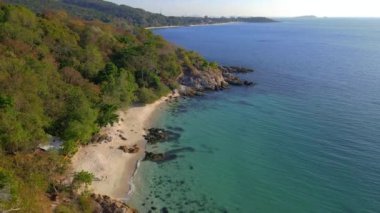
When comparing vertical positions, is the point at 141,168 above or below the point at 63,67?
below

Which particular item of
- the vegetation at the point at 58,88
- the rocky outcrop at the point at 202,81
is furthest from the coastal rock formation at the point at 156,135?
the rocky outcrop at the point at 202,81

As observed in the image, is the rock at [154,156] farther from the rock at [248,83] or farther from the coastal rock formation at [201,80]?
the rock at [248,83]

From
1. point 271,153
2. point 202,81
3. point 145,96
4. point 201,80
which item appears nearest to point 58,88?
point 145,96

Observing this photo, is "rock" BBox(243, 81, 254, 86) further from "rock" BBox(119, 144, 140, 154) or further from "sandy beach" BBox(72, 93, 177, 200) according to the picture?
"rock" BBox(119, 144, 140, 154)

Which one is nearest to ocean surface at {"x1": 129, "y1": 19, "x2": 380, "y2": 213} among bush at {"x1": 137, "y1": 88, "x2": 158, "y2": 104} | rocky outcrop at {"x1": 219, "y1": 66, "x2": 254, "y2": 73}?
bush at {"x1": 137, "y1": 88, "x2": 158, "y2": 104}

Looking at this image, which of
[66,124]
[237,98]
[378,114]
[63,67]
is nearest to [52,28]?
[63,67]

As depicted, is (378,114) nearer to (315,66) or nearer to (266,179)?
(266,179)
